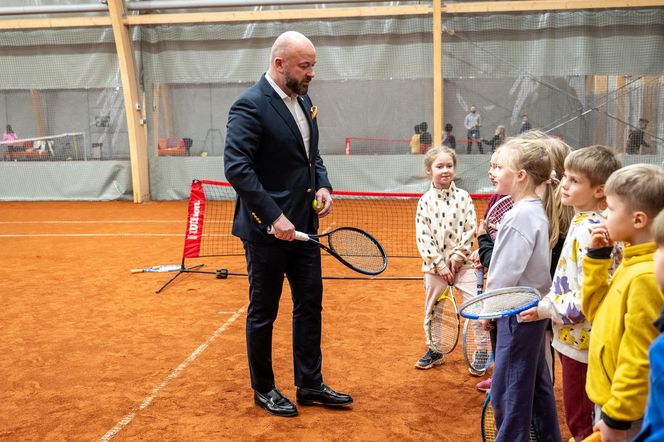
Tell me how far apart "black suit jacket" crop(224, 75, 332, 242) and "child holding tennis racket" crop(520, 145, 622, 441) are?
1.68m

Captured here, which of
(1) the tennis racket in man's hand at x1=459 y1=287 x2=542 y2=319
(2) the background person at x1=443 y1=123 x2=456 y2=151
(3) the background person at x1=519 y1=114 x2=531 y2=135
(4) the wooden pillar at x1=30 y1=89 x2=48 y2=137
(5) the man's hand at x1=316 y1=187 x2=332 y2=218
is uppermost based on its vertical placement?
(4) the wooden pillar at x1=30 y1=89 x2=48 y2=137

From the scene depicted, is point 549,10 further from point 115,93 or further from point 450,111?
point 115,93

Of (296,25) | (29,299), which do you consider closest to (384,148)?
(296,25)

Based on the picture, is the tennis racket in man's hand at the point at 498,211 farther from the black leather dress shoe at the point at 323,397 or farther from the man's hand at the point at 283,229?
the black leather dress shoe at the point at 323,397

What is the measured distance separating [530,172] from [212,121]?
45.5 feet


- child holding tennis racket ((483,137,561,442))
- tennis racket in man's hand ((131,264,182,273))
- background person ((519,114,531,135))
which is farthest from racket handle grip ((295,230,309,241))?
background person ((519,114,531,135))

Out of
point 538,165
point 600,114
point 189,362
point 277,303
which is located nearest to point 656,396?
point 538,165

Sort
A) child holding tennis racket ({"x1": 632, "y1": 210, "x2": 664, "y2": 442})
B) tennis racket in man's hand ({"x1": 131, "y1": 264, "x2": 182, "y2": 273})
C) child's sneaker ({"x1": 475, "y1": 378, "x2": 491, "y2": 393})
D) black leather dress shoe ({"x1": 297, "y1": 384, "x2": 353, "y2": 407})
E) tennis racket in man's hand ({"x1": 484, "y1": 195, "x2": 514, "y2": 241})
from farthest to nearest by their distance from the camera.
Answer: tennis racket in man's hand ({"x1": 131, "y1": 264, "x2": 182, "y2": 273})
child's sneaker ({"x1": 475, "y1": 378, "x2": 491, "y2": 393})
black leather dress shoe ({"x1": 297, "y1": 384, "x2": 353, "y2": 407})
tennis racket in man's hand ({"x1": 484, "y1": 195, "x2": 514, "y2": 241})
child holding tennis racket ({"x1": 632, "y1": 210, "x2": 664, "y2": 442})

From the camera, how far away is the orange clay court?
13.8ft

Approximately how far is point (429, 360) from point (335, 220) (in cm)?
736

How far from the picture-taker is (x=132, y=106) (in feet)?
50.7

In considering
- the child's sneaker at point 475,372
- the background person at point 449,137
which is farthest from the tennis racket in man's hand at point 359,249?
the background person at point 449,137

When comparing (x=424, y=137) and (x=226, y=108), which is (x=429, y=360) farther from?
(x=226, y=108)

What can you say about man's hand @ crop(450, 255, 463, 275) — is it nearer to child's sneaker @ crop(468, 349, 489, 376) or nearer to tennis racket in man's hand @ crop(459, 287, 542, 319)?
child's sneaker @ crop(468, 349, 489, 376)
